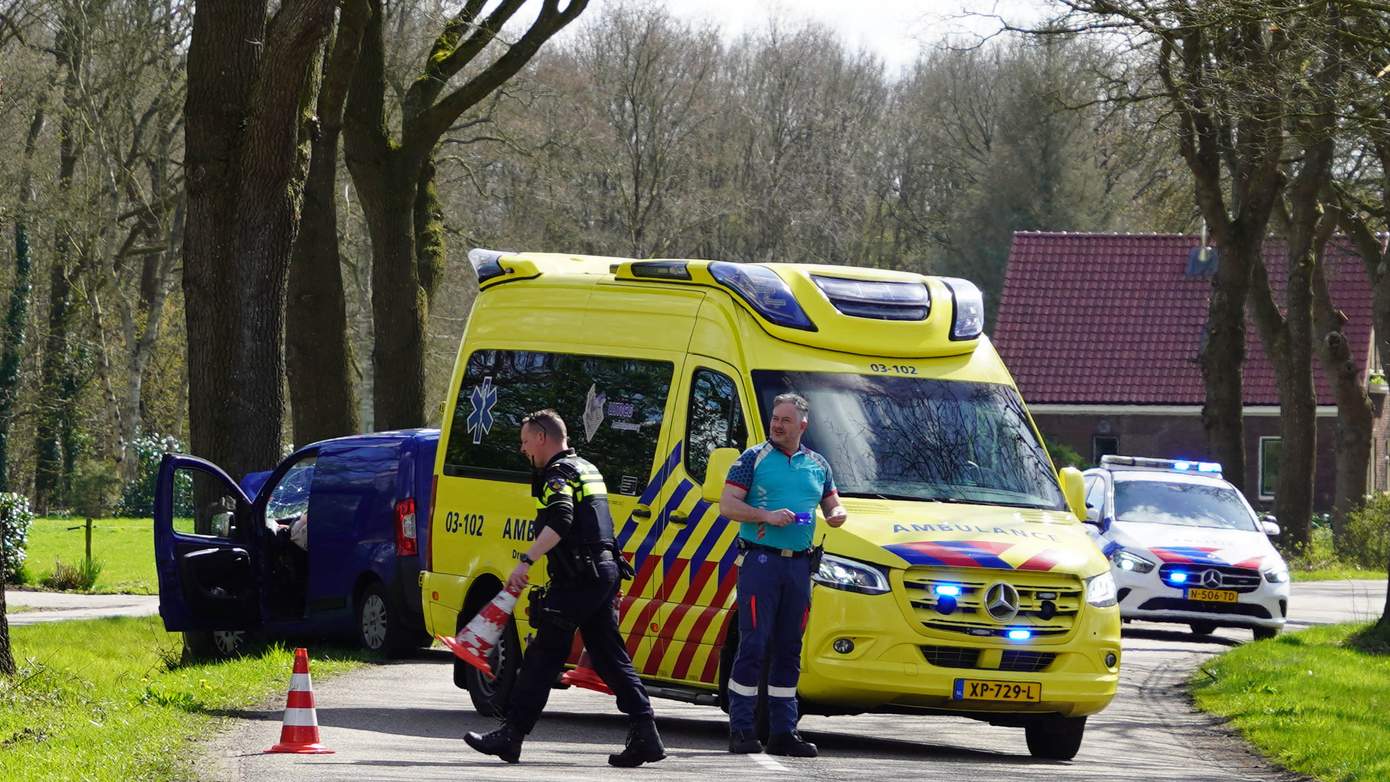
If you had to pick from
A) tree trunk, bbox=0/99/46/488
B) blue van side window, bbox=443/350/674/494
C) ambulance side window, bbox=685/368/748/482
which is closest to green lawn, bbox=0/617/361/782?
blue van side window, bbox=443/350/674/494

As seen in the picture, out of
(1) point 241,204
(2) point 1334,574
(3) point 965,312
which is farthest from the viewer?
(2) point 1334,574

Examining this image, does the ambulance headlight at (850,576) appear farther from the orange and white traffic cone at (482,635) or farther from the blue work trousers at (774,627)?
the orange and white traffic cone at (482,635)

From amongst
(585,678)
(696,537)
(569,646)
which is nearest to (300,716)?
(569,646)

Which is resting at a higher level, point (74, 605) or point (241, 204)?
point (241, 204)

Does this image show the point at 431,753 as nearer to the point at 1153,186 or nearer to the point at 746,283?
the point at 746,283

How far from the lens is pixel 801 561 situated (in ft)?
35.7

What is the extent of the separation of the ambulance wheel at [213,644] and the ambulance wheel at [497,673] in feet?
15.4

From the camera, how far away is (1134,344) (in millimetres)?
52906

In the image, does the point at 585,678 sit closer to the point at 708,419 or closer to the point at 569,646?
the point at 569,646

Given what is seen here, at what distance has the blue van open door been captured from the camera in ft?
50.3

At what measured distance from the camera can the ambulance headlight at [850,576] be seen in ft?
36.4

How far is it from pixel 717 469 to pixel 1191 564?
427 inches

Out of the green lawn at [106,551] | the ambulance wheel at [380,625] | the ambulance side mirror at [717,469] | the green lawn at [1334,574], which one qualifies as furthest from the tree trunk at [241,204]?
the green lawn at [1334,574]

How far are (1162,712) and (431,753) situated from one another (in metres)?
6.56
